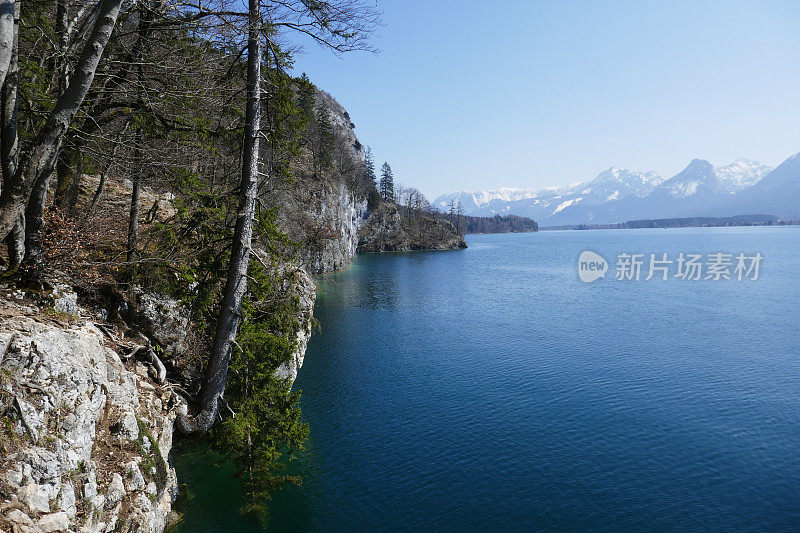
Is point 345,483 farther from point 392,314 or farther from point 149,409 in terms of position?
point 392,314

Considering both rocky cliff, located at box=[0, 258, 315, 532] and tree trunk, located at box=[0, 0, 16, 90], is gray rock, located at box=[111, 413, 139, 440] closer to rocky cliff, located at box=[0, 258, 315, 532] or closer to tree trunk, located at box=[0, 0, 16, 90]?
rocky cliff, located at box=[0, 258, 315, 532]

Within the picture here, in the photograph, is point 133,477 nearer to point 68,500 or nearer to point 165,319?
point 68,500

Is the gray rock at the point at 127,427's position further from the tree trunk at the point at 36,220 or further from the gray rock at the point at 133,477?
the tree trunk at the point at 36,220

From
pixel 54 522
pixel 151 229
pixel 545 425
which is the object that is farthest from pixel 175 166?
pixel 545 425

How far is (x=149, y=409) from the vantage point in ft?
33.3

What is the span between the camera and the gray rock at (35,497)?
6.07 m

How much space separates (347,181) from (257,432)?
7758cm

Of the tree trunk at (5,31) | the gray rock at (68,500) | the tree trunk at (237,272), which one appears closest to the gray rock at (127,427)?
the gray rock at (68,500)

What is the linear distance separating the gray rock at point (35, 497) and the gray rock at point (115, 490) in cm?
152

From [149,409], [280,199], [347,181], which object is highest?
[347,181]

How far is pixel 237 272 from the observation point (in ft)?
37.0

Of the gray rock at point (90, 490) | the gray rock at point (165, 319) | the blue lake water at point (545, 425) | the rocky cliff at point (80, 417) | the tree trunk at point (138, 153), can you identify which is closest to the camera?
the rocky cliff at point (80, 417)

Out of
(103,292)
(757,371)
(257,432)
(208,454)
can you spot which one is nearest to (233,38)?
(103,292)

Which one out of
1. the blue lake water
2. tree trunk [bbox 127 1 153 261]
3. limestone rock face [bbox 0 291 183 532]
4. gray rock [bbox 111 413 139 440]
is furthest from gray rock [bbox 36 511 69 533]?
the blue lake water
